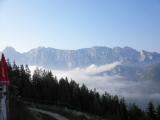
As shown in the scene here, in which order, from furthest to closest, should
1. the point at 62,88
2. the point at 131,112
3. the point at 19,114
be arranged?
1. the point at 131,112
2. the point at 62,88
3. the point at 19,114

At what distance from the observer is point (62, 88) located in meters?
124

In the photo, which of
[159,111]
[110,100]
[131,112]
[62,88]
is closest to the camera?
[159,111]

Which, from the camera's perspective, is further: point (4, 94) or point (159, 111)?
point (159, 111)

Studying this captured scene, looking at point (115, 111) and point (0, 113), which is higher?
point (0, 113)

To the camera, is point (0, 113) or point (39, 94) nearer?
point (0, 113)

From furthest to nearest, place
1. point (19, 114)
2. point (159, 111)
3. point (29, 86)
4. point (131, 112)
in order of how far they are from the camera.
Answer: point (131, 112) → point (159, 111) → point (29, 86) → point (19, 114)

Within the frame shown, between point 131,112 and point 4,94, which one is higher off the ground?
point 4,94

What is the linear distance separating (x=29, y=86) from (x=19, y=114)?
87.8 meters

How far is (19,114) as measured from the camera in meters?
17.8

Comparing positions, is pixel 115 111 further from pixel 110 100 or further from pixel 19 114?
pixel 19 114

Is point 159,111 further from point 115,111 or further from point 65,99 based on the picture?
Result: point 65,99

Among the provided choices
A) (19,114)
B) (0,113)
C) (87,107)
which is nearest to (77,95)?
(87,107)

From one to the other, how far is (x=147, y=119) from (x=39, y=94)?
3508 centimetres

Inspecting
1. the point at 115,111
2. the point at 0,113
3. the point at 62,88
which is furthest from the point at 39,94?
the point at 0,113
